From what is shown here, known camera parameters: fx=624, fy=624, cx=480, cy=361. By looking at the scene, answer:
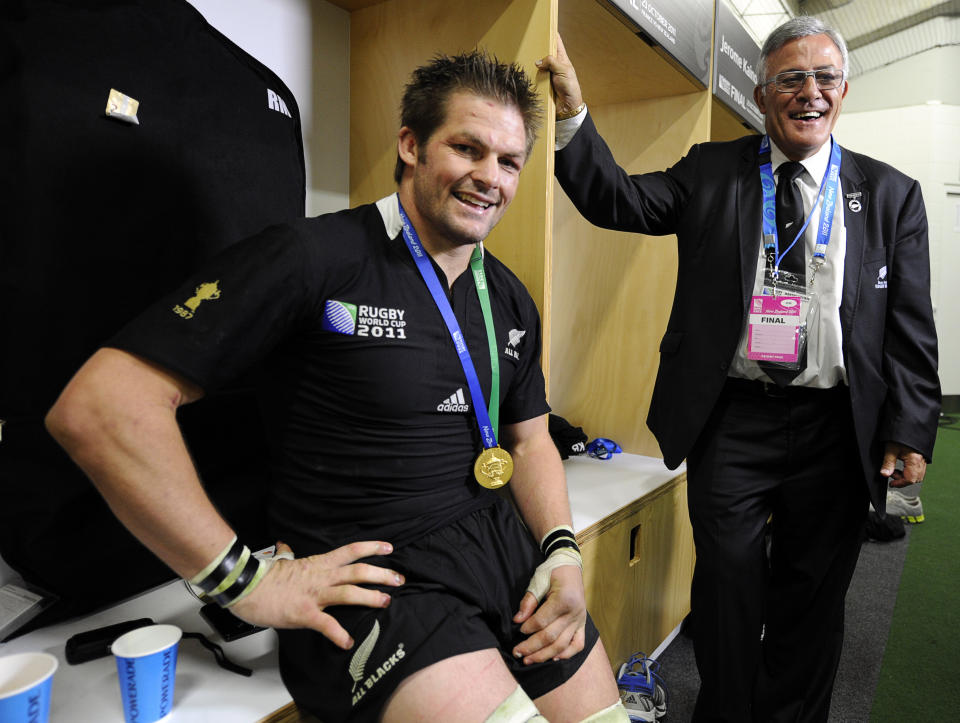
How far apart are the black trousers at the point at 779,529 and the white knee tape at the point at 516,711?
885 mm

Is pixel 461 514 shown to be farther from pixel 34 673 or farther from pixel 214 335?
pixel 34 673

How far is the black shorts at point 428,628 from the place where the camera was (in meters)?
0.89

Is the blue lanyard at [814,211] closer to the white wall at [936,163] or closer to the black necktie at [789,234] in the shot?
the black necktie at [789,234]

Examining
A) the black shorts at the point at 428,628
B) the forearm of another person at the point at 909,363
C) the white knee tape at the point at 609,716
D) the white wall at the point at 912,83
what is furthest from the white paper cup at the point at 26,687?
the white wall at the point at 912,83

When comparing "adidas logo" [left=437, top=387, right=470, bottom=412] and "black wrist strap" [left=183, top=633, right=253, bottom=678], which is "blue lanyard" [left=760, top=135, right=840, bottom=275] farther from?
"black wrist strap" [left=183, top=633, right=253, bottom=678]

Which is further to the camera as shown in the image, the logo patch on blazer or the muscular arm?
the logo patch on blazer

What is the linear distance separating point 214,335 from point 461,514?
1.76 ft

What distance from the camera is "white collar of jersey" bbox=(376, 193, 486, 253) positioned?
1122 millimetres

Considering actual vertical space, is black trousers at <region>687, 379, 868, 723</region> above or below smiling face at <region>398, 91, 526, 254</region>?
below

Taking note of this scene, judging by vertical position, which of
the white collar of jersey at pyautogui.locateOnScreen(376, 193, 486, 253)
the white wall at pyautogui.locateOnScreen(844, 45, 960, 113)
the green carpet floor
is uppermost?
the white wall at pyautogui.locateOnScreen(844, 45, 960, 113)

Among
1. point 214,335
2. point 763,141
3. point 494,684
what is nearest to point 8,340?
point 214,335

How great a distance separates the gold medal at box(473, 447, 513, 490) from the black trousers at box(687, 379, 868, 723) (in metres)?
0.71

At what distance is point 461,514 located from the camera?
3.73 ft

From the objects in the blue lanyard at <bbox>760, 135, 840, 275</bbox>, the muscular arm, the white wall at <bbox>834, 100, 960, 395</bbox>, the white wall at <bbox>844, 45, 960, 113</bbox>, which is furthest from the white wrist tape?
the white wall at <bbox>844, 45, 960, 113</bbox>
